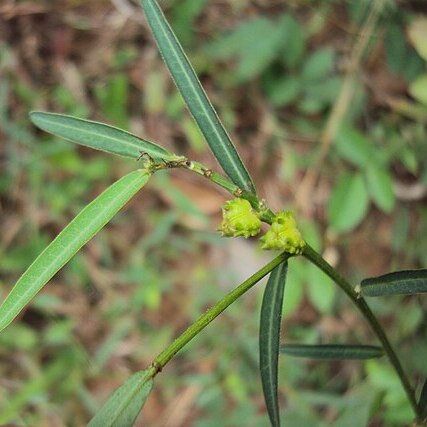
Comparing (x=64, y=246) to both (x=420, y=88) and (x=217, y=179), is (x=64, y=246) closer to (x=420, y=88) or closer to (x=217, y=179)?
(x=217, y=179)

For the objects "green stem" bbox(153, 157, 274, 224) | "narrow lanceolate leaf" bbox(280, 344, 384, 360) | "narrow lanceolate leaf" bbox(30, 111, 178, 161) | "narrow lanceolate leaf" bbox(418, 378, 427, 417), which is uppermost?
"narrow lanceolate leaf" bbox(30, 111, 178, 161)

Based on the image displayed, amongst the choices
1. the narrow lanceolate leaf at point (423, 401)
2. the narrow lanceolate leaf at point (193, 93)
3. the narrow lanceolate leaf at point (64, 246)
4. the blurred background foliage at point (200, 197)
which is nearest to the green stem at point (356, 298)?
the narrow lanceolate leaf at point (423, 401)

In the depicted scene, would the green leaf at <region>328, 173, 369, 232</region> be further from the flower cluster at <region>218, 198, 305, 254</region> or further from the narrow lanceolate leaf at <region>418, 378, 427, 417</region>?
the flower cluster at <region>218, 198, 305, 254</region>

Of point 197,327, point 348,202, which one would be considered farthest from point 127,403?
point 348,202

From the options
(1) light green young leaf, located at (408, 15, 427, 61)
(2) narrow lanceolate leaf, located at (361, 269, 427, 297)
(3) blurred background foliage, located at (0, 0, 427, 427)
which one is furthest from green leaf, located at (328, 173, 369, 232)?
(2) narrow lanceolate leaf, located at (361, 269, 427, 297)

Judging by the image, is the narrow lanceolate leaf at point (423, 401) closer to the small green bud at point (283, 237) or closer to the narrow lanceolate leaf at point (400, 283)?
the narrow lanceolate leaf at point (400, 283)

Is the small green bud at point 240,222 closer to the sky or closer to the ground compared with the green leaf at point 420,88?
closer to the ground
